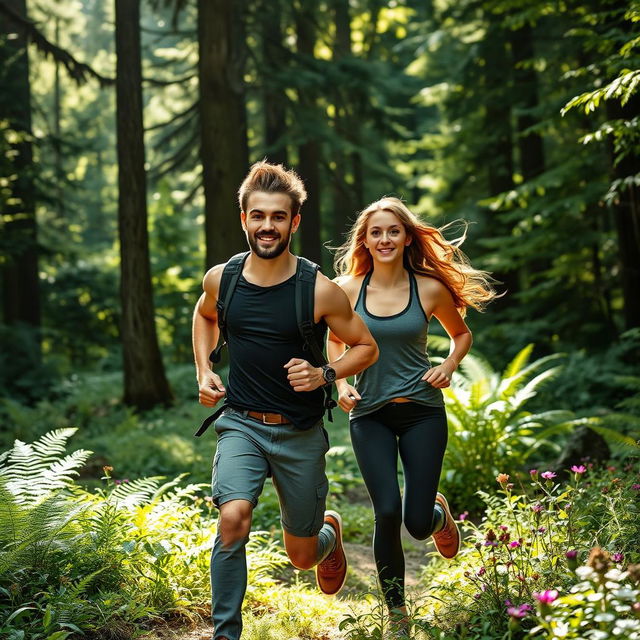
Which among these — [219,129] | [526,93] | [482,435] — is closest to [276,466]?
[482,435]

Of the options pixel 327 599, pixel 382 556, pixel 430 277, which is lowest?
pixel 327 599

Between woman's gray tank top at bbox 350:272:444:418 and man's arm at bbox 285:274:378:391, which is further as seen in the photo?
woman's gray tank top at bbox 350:272:444:418

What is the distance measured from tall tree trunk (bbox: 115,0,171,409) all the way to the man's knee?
33.8 ft

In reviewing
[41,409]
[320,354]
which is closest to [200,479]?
[320,354]

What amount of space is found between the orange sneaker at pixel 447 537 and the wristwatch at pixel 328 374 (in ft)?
5.27

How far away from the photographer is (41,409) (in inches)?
614

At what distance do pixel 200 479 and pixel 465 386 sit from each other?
10.4ft

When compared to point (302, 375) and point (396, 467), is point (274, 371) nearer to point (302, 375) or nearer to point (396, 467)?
point (302, 375)

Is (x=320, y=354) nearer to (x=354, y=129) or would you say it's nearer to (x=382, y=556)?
(x=382, y=556)

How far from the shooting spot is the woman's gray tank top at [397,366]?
520cm

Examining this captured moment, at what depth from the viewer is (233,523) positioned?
165 inches

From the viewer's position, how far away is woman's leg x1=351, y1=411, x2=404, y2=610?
4980mm

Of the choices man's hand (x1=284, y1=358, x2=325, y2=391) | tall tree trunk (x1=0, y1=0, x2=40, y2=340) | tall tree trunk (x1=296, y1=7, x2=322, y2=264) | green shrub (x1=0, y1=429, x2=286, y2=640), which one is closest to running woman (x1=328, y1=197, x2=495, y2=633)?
man's hand (x1=284, y1=358, x2=325, y2=391)

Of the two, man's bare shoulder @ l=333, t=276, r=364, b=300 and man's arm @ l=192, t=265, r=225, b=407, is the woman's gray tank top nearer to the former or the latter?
man's bare shoulder @ l=333, t=276, r=364, b=300
